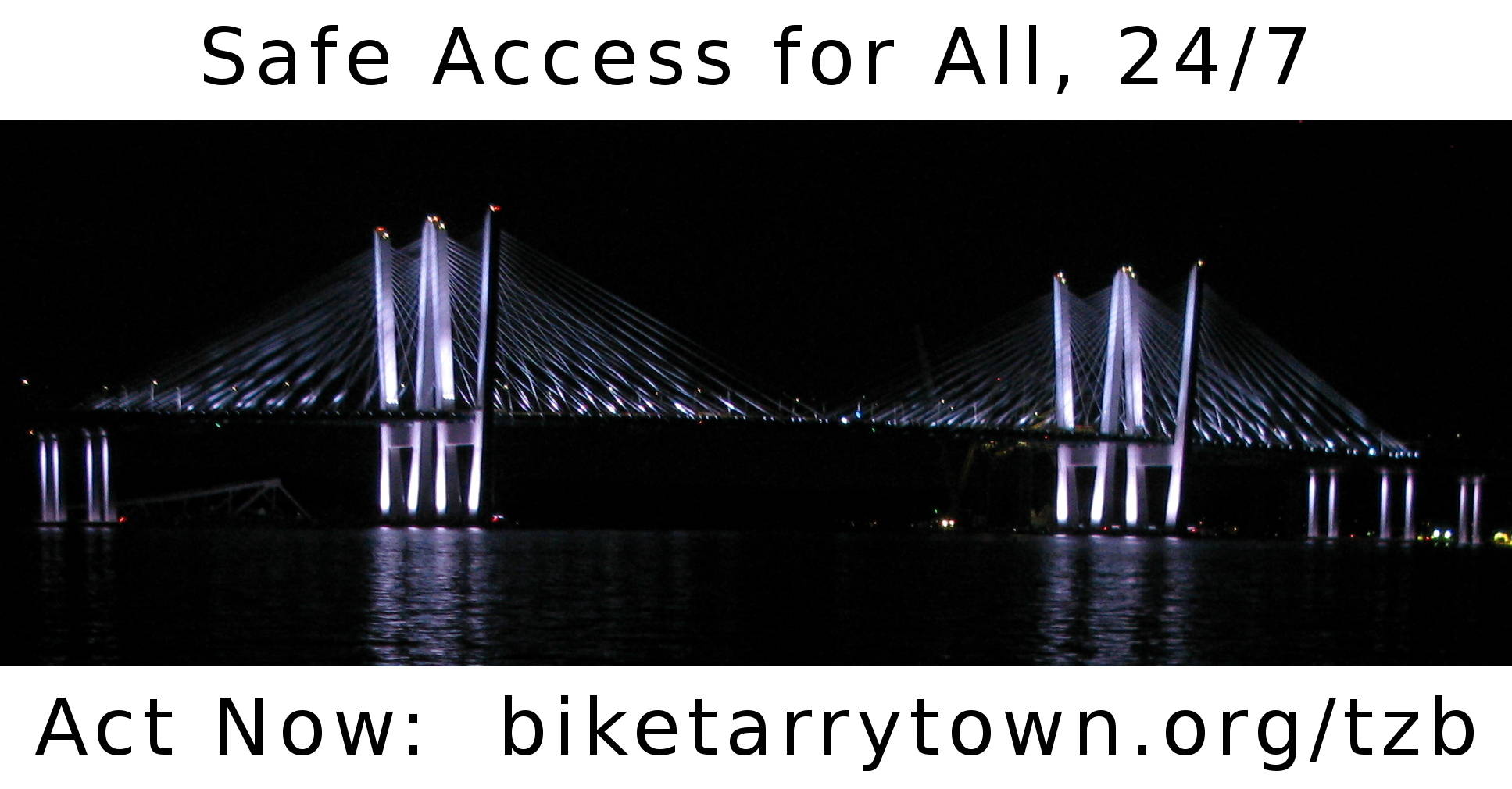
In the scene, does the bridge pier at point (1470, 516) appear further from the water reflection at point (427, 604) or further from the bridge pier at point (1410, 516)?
the water reflection at point (427, 604)

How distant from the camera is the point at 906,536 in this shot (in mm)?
79375

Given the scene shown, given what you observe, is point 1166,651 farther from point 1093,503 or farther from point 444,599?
point 1093,503

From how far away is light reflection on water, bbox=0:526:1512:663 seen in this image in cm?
1991

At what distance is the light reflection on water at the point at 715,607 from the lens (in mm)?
19906

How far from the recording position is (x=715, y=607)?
84.8 ft

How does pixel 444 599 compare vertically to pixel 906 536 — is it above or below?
above

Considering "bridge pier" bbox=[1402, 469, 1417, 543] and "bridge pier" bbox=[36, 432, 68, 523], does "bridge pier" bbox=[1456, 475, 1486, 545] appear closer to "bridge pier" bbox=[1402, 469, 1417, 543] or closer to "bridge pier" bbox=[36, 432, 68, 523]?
"bridge pier" bbox=[1402, 469, 1417, 543]

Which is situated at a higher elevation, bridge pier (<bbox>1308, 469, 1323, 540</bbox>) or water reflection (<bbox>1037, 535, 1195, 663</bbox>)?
water reflection (<bbox>1037, 535, 1195, 663</bbox>)

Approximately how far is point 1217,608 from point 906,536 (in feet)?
170

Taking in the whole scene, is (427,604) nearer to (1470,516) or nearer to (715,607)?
(715,607)

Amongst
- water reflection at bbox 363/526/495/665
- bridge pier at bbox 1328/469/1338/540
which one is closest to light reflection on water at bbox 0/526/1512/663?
water reflection at bbox 363/526/495/665

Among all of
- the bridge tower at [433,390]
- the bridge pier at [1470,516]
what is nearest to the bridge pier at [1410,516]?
the bridge pier at [1470,516]

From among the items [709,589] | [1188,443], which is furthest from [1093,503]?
[709,589]

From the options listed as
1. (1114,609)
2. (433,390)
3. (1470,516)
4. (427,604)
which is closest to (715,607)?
(427,604)
